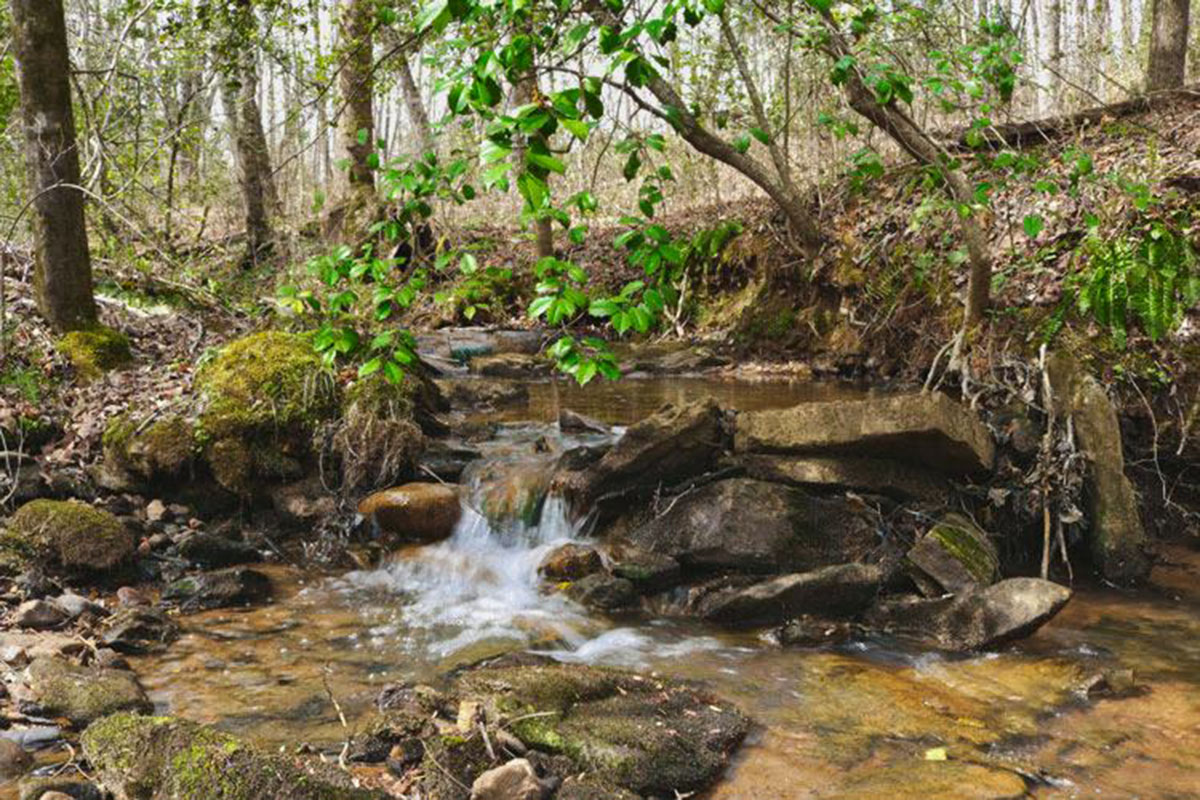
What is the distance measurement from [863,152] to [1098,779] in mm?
4208

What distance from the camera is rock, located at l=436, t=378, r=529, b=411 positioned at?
31.7ft

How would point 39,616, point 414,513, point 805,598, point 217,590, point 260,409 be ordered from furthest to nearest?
point 260,409
point 414,513
point 217,590
point 805,598
point 39,616

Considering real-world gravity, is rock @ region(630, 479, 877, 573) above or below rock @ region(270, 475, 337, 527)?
below

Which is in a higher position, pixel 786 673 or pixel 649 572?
pixel 649 572

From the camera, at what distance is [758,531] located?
5.78m

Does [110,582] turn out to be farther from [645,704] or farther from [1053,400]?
[1053,400]

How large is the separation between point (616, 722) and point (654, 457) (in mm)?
2894

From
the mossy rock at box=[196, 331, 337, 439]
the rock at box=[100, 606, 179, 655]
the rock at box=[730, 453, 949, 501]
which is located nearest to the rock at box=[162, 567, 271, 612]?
the rock at box=[100, 606, 179, 655]

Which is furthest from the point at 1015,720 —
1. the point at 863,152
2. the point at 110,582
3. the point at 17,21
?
the point at 17,21

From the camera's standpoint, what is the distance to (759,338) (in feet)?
40.8

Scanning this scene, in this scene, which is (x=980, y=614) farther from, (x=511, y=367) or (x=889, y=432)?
(x=511, y=367)

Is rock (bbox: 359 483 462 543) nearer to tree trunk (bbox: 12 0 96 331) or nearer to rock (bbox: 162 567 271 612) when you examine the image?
rock (bbox: 162 567 271 612)

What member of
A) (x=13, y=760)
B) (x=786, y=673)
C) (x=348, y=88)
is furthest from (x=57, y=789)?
(x=348, y=88)

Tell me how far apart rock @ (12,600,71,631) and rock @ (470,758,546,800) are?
2.97 m
